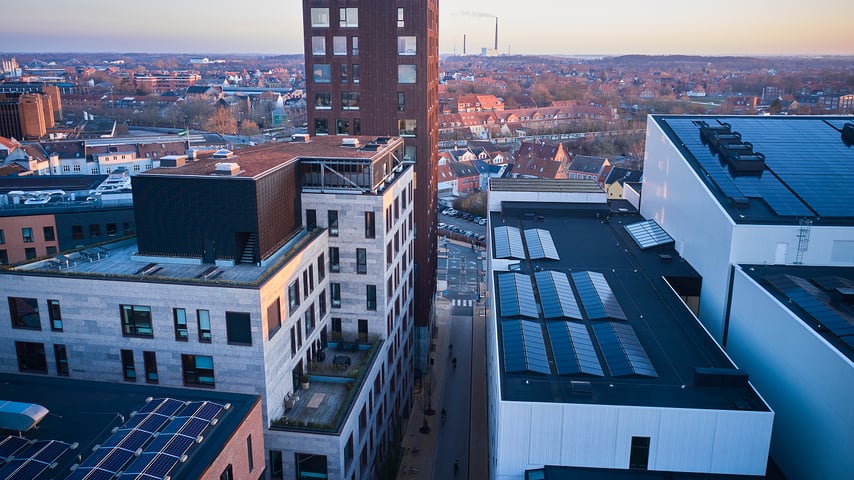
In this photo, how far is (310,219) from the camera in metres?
40.9

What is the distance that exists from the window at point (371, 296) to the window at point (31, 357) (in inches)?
756

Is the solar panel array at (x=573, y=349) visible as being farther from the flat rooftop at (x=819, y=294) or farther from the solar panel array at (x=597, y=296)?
the flat rooftop at (x=819, y=294)

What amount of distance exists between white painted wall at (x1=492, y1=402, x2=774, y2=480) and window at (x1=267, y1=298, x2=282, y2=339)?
12.4m

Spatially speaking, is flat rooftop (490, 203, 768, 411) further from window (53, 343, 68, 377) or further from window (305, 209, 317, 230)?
window (53, 343, 68, 377)

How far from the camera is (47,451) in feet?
74.4

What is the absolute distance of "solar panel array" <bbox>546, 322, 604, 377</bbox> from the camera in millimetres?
30531

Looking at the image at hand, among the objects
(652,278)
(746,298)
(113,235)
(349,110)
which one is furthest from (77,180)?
(746,298)

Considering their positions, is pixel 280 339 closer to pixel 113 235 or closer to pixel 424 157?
pixel 424 157

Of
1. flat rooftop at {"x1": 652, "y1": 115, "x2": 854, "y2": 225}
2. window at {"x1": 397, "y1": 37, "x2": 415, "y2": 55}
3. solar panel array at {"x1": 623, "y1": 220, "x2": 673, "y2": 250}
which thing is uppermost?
window at {"x1": 397, "y1": 37, "x2": 415, "y2": 55}

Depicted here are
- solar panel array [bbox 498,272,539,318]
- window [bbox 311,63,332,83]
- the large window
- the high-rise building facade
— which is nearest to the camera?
the large window

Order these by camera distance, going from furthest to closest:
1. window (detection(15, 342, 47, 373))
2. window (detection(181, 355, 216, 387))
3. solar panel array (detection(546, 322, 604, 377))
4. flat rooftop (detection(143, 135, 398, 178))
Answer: flat rooftop (detection(143, 135, 398, 178)) → window (detection(15, 342, 47, 373)) → window (detection(181, 355, 216, 387)) → solar panel array (detection(546, 322, 604, 377))

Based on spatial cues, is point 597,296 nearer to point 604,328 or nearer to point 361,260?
point 604,328

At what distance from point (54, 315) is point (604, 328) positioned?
29.9 meters

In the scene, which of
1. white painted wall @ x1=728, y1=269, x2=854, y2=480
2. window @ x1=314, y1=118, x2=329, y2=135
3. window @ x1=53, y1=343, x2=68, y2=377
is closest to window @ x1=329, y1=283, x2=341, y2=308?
window @ x1=53, y1=343, x2=68, y2=377
